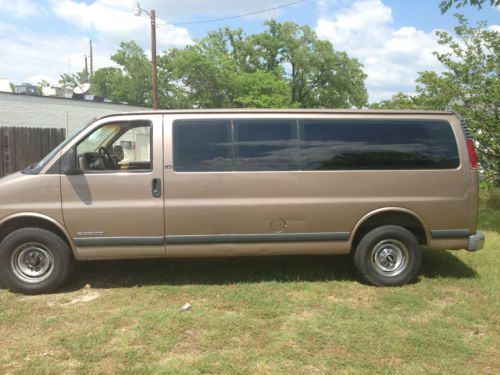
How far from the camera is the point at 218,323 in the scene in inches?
167

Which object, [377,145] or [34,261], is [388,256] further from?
[34,261]

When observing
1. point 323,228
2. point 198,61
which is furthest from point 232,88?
point 323,228

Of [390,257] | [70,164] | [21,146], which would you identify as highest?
[21,146]

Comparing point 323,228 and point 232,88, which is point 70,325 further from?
point 232,88

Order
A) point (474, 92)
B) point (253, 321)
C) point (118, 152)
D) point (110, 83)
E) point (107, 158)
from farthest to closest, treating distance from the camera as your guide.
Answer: point (110, 83)
point (474, 92)
point (118, 152)
point (107, 158)
point (253, 321)

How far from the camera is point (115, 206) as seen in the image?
4.92 m

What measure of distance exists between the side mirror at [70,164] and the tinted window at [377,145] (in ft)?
8.07

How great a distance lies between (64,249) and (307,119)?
119 inches

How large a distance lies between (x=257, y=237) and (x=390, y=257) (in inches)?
62.5

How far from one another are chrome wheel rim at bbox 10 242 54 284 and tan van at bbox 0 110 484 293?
1 centimetres

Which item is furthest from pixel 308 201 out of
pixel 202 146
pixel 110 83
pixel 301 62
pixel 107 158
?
pixel 110 83

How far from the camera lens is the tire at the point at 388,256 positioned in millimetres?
5203

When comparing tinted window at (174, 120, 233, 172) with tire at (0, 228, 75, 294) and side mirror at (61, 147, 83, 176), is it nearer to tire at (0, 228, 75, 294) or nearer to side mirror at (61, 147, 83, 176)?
side mirror at (61, 147, 83, 176)

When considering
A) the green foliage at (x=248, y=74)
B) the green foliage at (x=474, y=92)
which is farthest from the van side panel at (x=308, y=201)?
the green foliage at (x=248, y=74)
